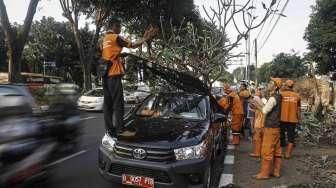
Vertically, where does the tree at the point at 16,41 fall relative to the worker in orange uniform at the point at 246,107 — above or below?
above

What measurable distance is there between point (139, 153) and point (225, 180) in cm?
237

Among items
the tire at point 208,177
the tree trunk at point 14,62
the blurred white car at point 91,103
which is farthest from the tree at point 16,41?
the tire at point 208,177

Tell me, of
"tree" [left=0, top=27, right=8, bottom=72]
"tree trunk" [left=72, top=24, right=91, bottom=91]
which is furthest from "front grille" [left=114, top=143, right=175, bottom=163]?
"tree" [left=0, top=27, right=8, bottom=72]

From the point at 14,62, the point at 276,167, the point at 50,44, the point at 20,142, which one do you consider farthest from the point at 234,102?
the point at 50,44

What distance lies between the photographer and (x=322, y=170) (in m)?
9.48

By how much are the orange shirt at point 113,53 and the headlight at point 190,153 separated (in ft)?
6.52

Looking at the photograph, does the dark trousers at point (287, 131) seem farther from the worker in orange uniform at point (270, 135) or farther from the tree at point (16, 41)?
the tree at point (16, 41)

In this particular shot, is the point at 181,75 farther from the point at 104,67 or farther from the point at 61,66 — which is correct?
the point at 61,66

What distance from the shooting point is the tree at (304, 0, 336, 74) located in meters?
45.5

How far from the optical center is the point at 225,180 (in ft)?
28.2

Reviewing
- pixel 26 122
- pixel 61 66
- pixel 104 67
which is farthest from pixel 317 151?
pixel 61 66

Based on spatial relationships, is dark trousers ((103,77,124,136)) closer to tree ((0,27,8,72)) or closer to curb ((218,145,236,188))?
curb ((218,145,236,188))

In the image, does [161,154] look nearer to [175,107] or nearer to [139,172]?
[139,172]

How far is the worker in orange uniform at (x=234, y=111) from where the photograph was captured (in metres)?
13.2
